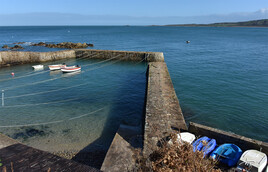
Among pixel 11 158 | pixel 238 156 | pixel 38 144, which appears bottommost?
pixel 38 144

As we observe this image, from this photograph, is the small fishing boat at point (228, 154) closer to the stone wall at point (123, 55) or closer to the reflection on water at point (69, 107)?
the reflection on water at point (69, 107)

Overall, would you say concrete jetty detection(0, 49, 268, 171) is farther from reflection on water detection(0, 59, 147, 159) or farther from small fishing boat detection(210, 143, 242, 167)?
reflection on water detection(0, 59, 147, 159)

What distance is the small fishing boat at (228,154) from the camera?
8.73 meters

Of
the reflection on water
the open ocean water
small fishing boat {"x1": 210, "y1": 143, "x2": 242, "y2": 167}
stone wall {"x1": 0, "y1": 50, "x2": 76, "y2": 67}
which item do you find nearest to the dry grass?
small fishing boat {"x1": 210, "y1": 143, "x2": 242, "y2": 167}

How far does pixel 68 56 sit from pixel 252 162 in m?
38.4

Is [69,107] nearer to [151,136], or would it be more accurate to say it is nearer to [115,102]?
[115,102]

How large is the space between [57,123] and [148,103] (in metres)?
7.51

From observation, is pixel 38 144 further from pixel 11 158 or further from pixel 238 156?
pixel 238 156

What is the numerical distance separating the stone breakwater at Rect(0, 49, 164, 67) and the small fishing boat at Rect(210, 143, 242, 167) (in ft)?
87.1

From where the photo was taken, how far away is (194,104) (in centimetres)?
1838

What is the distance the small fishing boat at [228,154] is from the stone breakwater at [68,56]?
2654 centimetres

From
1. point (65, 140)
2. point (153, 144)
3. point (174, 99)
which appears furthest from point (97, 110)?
point (153, 144)

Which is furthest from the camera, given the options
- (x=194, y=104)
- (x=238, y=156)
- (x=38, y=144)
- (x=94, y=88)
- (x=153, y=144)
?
(x=94, y=88)

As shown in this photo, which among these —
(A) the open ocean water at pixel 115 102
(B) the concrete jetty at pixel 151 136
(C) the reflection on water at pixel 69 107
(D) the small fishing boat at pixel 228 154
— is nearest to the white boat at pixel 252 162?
(D) the small fishing boat at pixel 228 154
